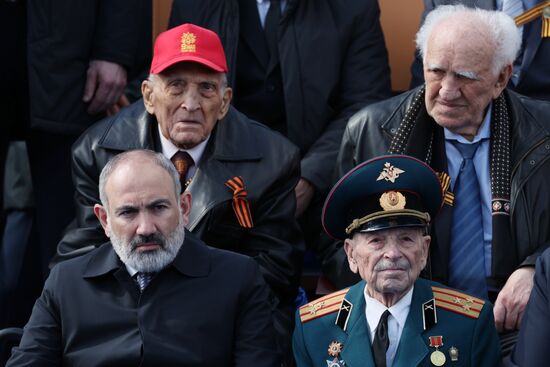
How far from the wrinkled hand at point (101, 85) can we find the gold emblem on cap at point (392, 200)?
1.89 meters

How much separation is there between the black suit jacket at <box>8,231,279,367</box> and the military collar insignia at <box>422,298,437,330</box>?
1.69 feet

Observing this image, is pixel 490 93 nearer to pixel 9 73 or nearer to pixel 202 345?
pixel 202 345

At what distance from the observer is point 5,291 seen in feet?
19.6

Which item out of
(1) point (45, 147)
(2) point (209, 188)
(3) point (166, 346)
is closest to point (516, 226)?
(2) point (209, 188)

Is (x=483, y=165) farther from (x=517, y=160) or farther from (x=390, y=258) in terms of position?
(x=390, y=258)

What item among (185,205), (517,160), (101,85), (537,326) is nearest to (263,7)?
(101,85)

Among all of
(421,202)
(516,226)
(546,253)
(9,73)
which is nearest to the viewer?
(546,253)

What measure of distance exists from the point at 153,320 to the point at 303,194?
1.48 m

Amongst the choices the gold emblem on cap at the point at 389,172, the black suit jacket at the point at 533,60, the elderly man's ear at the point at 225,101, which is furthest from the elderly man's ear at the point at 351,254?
the black suit jacket at the point at 533,60

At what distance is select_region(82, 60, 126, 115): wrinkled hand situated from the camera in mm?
5879

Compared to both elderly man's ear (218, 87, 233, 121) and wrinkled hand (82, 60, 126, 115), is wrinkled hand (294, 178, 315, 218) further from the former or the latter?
wrinkled hand (82, 60, 126, 115)

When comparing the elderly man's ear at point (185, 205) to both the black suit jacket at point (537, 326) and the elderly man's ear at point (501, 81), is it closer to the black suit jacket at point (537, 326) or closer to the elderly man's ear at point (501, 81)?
the black suit jacket at point (537, 326)

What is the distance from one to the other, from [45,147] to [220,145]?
3.60 feet

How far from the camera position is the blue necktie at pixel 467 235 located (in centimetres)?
502
